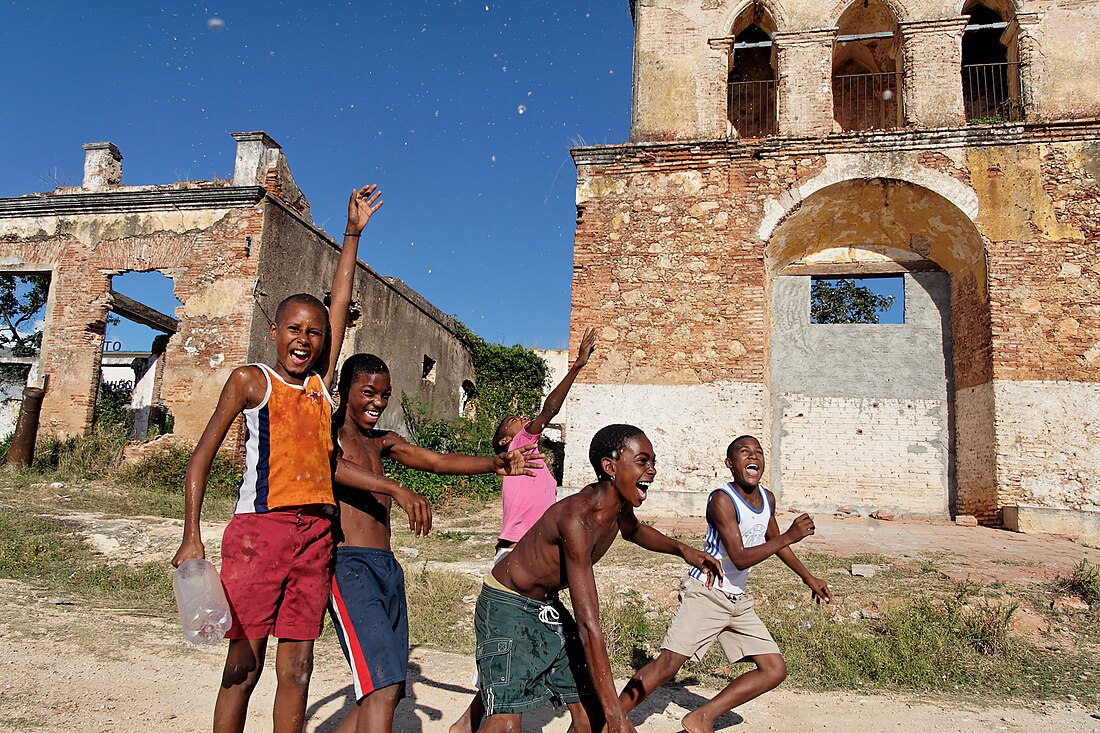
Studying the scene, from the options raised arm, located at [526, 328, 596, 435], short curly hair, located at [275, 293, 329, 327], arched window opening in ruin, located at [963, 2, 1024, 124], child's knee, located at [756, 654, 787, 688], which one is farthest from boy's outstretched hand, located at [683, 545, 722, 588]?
arched window opening in ruin, located at [963, 2, 1024, 124]

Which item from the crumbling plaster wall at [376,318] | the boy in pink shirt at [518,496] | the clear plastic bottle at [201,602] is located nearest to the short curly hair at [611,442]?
the clear plastic bottle at [201,602]

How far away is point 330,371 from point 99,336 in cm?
1348

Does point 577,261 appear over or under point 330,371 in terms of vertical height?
over

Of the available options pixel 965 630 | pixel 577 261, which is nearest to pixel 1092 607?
pixel 965 630

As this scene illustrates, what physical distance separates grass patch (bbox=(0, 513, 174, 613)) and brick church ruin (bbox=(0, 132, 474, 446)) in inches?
170

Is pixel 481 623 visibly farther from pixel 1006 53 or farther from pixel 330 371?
pixel 1006 53

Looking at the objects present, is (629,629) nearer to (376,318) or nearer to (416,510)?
(416,510)

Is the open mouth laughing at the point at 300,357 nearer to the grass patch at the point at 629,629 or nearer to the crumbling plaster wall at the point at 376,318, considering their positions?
the grass patch at the point at 629,629

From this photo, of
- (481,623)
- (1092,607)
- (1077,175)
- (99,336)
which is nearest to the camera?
(481,623)

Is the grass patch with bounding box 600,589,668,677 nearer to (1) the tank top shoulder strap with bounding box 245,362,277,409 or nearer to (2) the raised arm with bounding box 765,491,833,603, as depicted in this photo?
(2) the raised arm with bounding box 765,491,833,603

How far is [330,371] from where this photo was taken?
10.5ft

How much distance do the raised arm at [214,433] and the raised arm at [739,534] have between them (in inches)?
89.6

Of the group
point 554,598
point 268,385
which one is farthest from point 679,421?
point 268,385

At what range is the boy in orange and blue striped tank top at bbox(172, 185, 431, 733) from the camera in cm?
269
